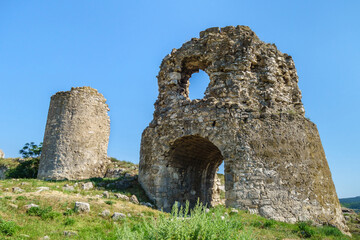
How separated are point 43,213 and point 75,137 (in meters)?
9.72

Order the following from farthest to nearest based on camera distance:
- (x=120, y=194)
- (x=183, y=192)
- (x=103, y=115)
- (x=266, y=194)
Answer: (x=103, y=115), (x=183, y=192), (x=120, y=194), (x=266, y=194)

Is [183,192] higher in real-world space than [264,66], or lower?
lower

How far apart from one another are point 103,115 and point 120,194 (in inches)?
349

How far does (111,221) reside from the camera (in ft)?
22.3

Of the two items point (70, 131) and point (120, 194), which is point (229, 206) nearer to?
point (120, 194)

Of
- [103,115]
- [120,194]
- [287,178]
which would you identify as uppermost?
[103,115]

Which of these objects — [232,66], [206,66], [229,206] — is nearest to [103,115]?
[206,66]

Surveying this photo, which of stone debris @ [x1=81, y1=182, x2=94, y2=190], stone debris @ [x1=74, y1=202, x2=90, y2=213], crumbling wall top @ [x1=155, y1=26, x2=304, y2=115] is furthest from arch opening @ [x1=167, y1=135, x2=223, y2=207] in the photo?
stone debris @ [x1=74, y1=202, x2=90, y2=213]

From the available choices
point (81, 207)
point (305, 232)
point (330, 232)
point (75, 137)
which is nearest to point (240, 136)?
point (305, 232)

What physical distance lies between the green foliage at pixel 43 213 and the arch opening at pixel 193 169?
4.71 meters

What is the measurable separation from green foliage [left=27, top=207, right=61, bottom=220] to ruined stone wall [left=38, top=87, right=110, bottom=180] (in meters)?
8.77

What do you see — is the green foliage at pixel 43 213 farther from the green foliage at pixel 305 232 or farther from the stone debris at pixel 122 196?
the green foliage at pixel 305 232

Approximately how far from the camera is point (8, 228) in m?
5.43

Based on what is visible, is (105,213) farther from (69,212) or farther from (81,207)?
(69,212)
